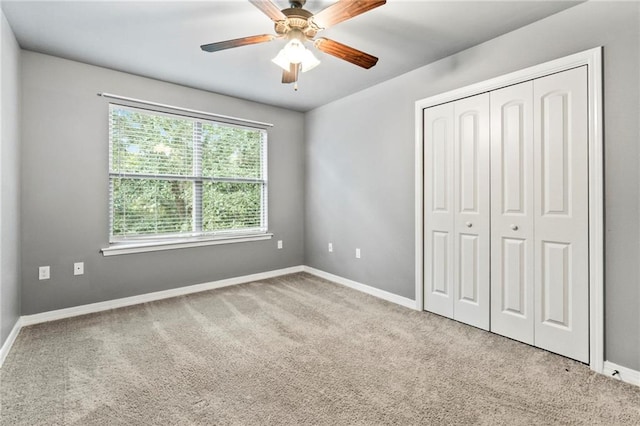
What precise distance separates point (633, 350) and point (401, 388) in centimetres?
147

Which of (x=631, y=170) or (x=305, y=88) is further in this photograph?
(x=305, y=88)

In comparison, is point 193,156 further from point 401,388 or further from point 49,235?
point 401,388

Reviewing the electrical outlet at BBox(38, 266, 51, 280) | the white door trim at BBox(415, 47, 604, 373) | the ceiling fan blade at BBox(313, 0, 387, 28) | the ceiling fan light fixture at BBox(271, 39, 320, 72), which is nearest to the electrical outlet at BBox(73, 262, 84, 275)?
the electrical outlet at BBox(38, 266, 51, 280)

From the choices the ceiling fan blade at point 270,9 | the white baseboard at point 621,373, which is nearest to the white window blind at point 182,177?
the ceiling fan blade at point 270,9

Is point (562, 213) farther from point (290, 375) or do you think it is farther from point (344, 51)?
point (290, 375)

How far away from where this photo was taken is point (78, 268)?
10.0ft

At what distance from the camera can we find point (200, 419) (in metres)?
1.61

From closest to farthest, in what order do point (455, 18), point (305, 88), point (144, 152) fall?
1. point (455, 18)
2. point (144, 152)
3. point (305, 88)

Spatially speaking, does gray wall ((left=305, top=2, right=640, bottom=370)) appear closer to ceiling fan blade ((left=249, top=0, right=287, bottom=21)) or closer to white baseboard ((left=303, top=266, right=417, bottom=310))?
white baseboard ((left=303, top=266, right=417, bottom=310))

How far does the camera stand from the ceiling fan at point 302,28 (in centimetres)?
173

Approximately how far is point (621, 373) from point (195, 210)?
13.3 feet

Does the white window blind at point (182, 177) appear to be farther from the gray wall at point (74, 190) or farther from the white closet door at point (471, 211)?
the white closet door at point (471, 211)

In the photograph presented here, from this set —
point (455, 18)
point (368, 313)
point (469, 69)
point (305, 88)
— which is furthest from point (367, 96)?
point (368, 313)

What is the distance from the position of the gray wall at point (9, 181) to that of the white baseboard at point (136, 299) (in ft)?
0.70
